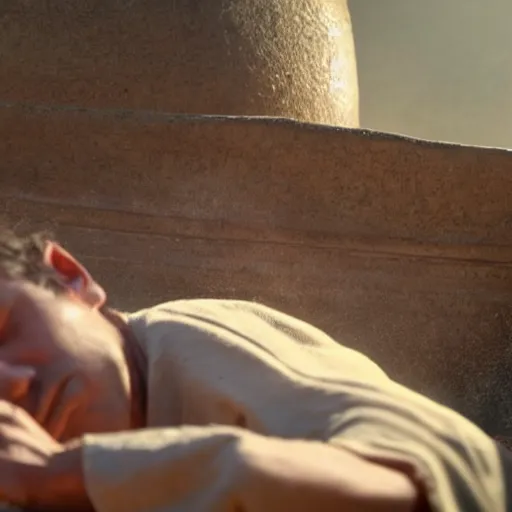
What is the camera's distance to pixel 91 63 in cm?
237

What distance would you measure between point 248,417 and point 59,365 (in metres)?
0.18

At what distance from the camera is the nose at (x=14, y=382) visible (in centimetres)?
113

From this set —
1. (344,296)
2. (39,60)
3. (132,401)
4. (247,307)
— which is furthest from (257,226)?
(132,401)

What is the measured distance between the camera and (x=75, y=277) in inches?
54.7

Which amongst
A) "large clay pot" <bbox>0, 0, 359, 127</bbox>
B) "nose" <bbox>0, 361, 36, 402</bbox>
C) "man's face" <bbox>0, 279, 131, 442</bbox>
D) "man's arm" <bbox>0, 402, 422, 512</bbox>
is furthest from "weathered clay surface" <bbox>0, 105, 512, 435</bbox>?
"man's arm" <bbox>0, 402, 422, 512</bbox>

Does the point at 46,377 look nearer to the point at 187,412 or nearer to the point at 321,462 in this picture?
the point at 187,412

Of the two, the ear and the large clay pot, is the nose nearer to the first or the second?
the ear

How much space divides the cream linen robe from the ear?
0.05 meters

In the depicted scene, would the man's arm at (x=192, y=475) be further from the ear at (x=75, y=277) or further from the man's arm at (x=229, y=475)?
the ear at (x=75, y=277)

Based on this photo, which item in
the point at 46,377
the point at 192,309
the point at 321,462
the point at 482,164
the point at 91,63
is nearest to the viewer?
the point at 321,462

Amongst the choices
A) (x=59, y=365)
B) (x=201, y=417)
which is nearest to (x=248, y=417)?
(x=201, y=417)

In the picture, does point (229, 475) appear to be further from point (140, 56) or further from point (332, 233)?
point (140, 56)

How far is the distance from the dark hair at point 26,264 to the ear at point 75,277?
0.02 meters

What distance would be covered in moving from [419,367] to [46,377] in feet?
3.55
